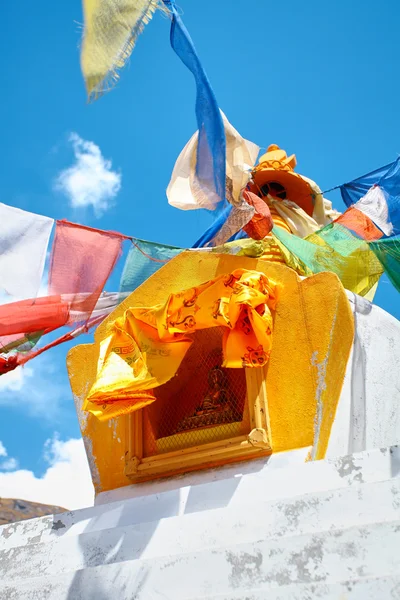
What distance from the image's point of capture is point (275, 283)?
4.57 meters

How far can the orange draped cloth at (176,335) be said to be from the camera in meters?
3.91

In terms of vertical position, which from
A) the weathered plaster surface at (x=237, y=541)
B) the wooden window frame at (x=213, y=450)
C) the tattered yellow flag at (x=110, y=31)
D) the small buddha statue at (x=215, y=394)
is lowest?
the weathered plaster surface at (x=237, y=541)

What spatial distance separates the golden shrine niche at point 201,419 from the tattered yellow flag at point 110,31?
2.23m

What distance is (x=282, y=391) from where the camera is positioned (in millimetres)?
4184

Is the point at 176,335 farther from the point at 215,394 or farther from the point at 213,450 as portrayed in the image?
the point at 213,450

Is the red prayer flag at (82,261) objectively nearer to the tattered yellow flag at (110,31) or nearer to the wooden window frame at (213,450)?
the wooden window frame at (213,450)

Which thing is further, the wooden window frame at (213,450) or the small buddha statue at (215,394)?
the small buddha statue at (215,394)

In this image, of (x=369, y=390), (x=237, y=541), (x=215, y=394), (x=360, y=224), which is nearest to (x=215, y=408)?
(x=215, y=394)

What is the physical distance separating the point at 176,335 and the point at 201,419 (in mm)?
773

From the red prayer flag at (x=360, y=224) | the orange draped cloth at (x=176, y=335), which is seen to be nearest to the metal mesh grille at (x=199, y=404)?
the orange draped cloth at (x=176, y=335)

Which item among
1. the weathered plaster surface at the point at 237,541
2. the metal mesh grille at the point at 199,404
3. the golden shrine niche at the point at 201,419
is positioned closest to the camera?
the weathered plaster surface at the point at 237,541

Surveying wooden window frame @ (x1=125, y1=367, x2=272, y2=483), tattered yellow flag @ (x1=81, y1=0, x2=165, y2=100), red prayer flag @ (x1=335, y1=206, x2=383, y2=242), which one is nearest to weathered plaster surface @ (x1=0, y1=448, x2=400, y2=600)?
wooden window frame @ (x1=125, y1=367, x2=272, y2=483)

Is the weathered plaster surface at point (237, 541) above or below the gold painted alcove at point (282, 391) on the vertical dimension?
below

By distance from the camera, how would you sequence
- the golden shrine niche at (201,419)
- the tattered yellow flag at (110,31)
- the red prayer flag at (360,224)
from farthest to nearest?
the red prayer flag at (360,224)
the golden shrine niche at (201,419)
the tattered yellow flag at (110,31)
